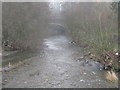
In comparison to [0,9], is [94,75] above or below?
below

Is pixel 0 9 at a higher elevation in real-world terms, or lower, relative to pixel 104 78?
higher

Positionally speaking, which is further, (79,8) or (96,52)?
(79,8)

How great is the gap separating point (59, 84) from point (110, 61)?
4607 millimetres

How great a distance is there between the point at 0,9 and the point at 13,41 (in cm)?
359

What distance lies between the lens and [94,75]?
13805 millimetres

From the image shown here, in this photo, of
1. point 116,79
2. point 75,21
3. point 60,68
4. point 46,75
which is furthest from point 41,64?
point 75,21

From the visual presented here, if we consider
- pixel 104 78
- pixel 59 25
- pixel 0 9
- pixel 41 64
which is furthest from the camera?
pixel 59 25

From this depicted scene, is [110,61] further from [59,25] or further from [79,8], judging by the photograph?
[59,25]

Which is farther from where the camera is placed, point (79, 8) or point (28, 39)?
point (79, 8)

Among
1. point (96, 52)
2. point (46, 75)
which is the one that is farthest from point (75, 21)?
point (46, 75)

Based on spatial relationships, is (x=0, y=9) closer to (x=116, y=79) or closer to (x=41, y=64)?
(x=41, y=64)

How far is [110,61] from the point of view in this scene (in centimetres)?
1505

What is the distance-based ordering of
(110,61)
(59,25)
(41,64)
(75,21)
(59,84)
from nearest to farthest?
(59,84) < (110,61) < (41,64) < (75,21) < (59,25)

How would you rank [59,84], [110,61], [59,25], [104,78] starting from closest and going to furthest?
[59,84]
[104,78]
[110,61]
[59,25]
